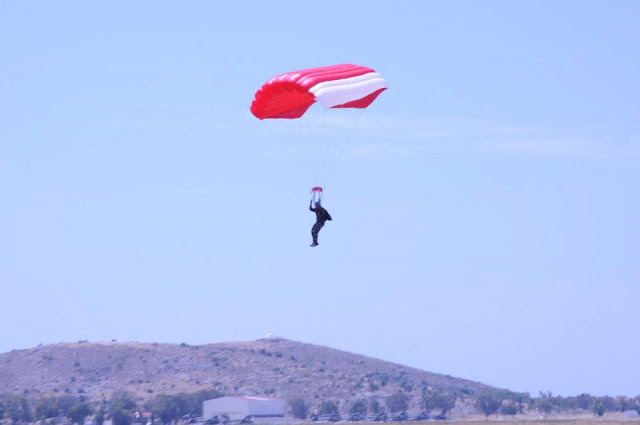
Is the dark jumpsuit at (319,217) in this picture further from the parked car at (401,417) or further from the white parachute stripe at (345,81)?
the parked car at (401,417)

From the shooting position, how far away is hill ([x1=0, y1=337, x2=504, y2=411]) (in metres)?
162

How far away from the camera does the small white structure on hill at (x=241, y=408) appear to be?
411ft

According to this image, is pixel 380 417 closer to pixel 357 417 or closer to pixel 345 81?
pixel 357 417

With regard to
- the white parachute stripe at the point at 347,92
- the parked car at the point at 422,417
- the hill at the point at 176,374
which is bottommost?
the parked car at the point at 422,417

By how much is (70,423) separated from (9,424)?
674 centimetres

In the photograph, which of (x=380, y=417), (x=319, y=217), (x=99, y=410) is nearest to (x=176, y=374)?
(x=99, y=410)

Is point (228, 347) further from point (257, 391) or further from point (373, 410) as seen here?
point (373, 410)

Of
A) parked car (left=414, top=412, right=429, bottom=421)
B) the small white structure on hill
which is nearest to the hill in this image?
parked car (left=414, top=412, right=429, bottom=421)

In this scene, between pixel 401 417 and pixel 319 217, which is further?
pixel 401 417

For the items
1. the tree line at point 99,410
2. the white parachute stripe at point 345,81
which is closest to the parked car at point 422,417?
the tree line at point 99,410

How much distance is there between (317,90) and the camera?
150 feet

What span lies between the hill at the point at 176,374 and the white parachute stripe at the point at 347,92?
362ft

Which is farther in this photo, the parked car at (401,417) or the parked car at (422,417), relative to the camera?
the parked car at (401,417)

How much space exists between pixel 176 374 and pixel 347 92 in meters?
130
